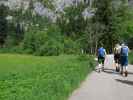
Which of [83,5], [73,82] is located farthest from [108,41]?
[73,82]

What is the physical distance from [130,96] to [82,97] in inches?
70.3

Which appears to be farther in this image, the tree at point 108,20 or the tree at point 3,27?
the tree at point 3,27

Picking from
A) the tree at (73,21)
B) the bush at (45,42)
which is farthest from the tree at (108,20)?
the bush at (45,42)

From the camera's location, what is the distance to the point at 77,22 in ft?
267

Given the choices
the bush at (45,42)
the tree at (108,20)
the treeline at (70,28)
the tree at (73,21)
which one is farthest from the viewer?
the tree at (108,20)

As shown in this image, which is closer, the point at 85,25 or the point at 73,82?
the point at 73,82

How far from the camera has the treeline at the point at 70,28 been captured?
68125 mm

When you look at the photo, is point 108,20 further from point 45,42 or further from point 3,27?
point 45,42

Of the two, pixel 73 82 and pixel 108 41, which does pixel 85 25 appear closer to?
pixel 108 41

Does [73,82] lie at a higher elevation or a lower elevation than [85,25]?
lower

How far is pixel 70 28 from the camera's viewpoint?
81.2 metres

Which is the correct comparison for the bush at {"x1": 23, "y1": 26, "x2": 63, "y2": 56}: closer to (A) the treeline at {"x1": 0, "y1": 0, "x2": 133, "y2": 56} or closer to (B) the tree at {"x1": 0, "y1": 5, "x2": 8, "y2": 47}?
(A) the treeline at {"x1": 0, "y1": 0, "x2": 133, "y2": 56}

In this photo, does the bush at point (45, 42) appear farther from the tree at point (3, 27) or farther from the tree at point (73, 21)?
the tree at point (3, 27)

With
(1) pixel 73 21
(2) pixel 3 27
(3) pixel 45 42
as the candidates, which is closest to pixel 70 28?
(1) pixel 73 21
